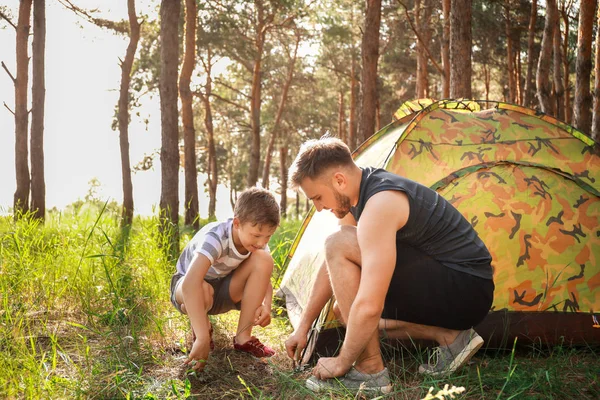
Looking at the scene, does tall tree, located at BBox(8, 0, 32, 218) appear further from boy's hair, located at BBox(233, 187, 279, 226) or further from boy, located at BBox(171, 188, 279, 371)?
boy's hair, located at BBox(233, 187, 279, 226)

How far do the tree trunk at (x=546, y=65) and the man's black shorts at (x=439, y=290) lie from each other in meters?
7.96

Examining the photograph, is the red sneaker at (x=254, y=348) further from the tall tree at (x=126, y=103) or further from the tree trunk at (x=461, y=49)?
the tall tree at (x=126, y=103)

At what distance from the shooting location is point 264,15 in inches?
663

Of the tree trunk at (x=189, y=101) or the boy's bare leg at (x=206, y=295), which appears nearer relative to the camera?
the boy's bare leg at (x=206, y=295)

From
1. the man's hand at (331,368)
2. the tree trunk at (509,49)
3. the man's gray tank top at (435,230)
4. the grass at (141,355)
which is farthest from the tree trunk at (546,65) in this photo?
the man's hand at (331,368)

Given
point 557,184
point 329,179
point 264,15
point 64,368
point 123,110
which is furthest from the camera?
point 264,15

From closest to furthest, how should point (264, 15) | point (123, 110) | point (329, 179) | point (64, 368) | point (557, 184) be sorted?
point (329, 179), point (64, 368), point (557, 184), point (123, 110), point (264, 15)

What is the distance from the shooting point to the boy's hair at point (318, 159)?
2.65 meters

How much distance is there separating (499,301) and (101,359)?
218cm

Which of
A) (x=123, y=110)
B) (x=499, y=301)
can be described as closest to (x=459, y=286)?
(x=499, y=301)

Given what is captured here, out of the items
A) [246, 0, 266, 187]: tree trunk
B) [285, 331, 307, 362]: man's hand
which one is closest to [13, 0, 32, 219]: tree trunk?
[246, 0, 266, 187]: tree trunk

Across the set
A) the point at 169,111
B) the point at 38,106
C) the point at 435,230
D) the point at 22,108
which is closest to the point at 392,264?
the point at 435,230

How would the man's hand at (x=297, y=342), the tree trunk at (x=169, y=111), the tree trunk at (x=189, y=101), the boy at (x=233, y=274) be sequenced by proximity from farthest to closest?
the tree trunk at (x=189, y=101) < the tree trunk at (x=169, y=111) < the boy at (x=233, y=274) < the man's hand at (x=297, y=342)

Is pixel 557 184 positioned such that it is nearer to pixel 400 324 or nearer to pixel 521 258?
pixel 521 258
